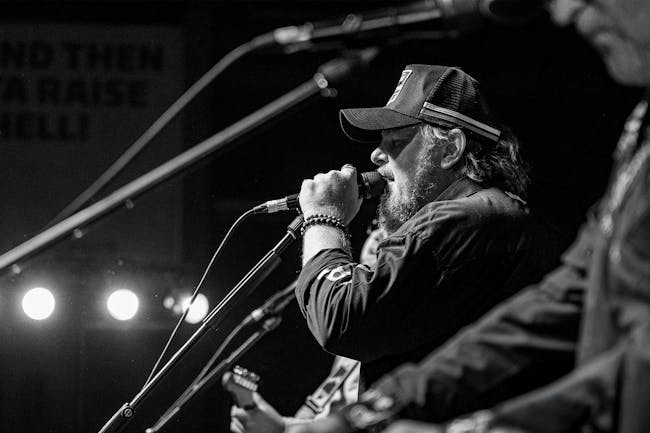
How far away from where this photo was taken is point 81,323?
4828 mm

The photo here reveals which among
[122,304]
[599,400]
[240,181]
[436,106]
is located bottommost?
[599,400]

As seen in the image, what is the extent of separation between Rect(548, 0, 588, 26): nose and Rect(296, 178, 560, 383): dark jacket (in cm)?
86

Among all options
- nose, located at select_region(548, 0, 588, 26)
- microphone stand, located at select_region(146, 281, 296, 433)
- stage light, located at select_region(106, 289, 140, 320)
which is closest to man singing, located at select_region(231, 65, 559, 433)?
microphone stand, located at select_region(146, 281, 296, 433)

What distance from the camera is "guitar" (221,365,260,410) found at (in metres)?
3.11

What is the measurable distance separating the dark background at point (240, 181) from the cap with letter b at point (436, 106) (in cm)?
199

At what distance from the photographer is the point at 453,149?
8.45 feet

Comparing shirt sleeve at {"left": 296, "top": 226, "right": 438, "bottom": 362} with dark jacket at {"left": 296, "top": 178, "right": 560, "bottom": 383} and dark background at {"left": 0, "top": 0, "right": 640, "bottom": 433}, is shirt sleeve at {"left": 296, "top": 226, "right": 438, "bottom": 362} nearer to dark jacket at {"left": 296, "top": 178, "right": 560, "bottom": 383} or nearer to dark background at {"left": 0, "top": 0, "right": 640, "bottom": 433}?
dark jacket at {"left": 296, "top": 178, "right": 560, "bottom": 383}

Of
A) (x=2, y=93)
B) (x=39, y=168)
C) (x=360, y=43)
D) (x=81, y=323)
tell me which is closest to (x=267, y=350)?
(x=81, y=323)

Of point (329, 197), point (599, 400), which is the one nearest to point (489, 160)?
point (329, 197)

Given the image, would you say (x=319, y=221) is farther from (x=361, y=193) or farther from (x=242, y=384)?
(x=242, y=384)

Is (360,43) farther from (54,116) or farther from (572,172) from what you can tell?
(54,116)

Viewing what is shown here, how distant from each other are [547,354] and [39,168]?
13.5 ft

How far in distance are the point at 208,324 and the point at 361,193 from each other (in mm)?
505

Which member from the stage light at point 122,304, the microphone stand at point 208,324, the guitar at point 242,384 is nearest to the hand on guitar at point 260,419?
the guitar at point 242,384
